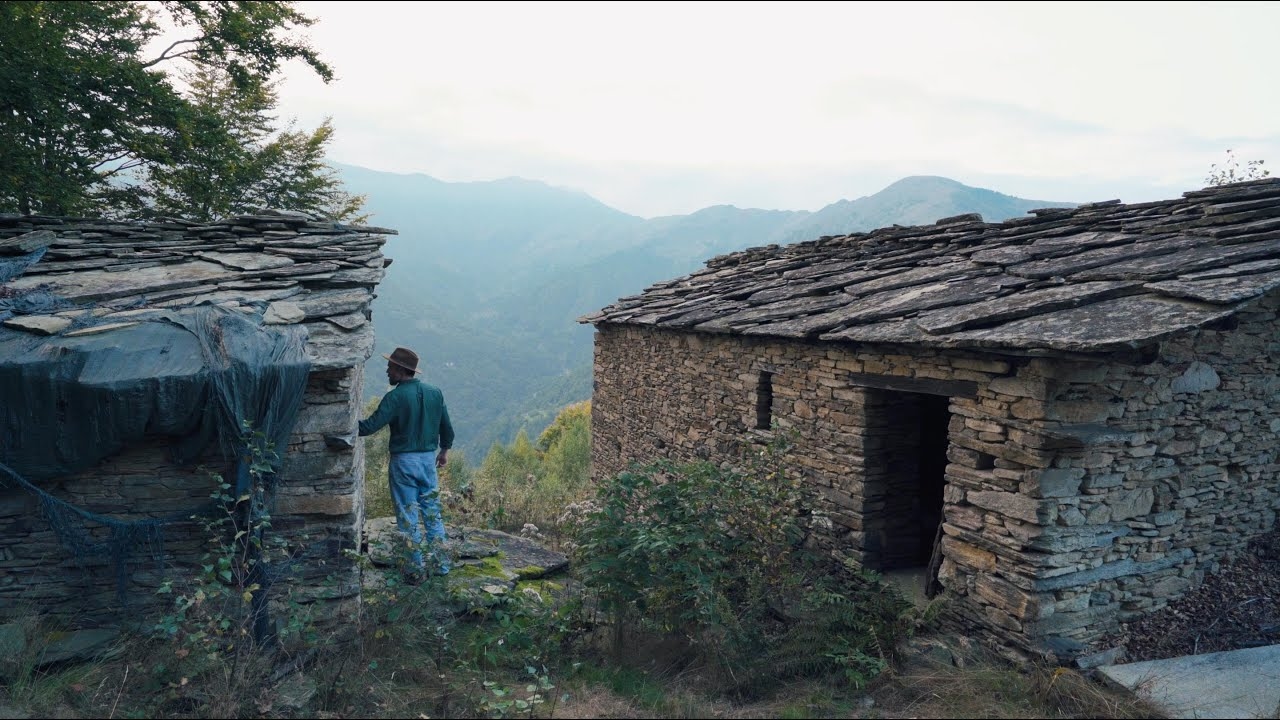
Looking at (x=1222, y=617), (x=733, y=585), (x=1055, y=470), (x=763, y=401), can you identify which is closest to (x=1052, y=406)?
(x=1055, y=470)

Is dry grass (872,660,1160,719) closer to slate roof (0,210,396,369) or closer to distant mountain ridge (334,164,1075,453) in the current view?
slate roof (0,210,396,369)

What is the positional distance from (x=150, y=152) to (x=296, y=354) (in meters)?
9.30

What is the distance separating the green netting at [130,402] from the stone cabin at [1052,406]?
360 cm

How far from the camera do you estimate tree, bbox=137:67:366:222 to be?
1208 centimetres

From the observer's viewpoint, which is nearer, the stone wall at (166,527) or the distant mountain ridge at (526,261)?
the stone wall at (166,527)

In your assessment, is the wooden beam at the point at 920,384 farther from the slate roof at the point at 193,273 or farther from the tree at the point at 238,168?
the tree at the point at 238,168

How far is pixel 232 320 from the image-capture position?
4430mm

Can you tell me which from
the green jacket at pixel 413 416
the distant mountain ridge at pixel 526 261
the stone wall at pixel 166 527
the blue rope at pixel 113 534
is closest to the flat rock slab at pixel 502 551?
the green jacket at pixel 413 416

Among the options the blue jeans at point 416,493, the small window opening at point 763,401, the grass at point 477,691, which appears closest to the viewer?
the grass at point 477,691

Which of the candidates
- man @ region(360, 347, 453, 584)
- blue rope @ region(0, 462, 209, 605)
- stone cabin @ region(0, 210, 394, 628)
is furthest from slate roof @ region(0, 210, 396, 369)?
blue rope @ region(0, 462, 209, 605)

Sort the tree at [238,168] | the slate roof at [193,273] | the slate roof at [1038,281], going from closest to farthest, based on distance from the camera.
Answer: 1. the slate roof at [1038,281]
2. the slate roof at [193,273]
3. the tree at [238,168]

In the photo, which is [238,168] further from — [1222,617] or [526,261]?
[526,261]

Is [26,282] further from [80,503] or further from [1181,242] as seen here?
[1181,242]

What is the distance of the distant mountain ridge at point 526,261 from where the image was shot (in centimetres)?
6544
